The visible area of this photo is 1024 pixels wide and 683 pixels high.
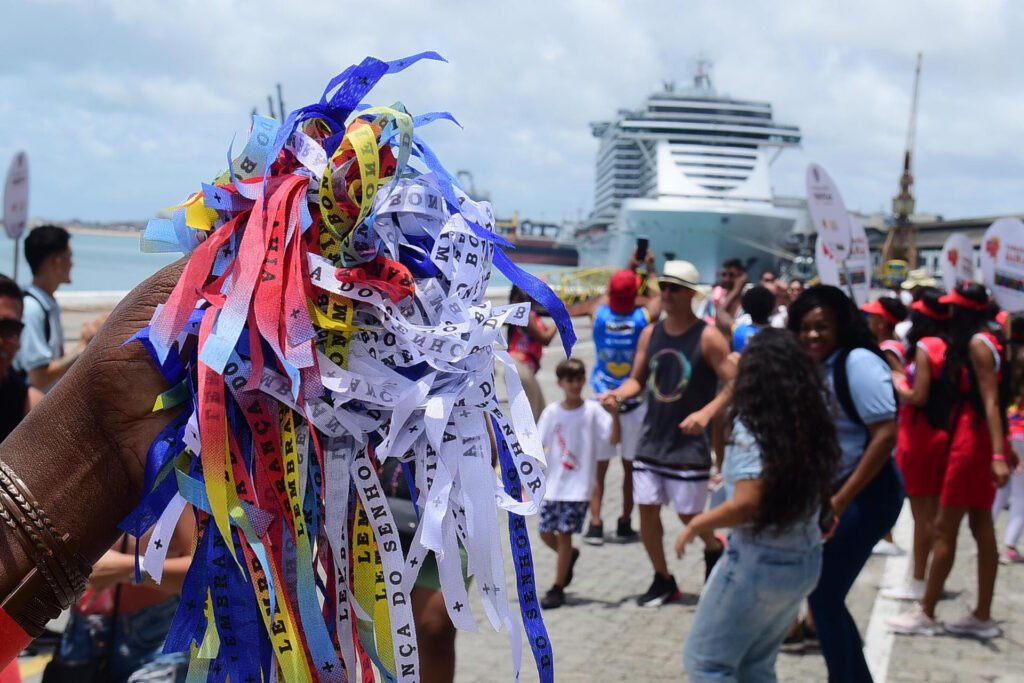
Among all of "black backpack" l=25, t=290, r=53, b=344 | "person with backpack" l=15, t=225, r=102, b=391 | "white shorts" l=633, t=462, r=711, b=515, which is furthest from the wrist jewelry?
"white shorts" l=633, t=462, r=711, b=515

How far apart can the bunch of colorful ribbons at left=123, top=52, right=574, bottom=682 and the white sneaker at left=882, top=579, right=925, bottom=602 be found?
575 centimetres

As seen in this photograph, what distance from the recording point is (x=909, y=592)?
6633 millimetres

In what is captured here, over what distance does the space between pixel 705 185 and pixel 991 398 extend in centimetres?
5307

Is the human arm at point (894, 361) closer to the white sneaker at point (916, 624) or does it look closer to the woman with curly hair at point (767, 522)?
the white sneaker at point (916, 624)

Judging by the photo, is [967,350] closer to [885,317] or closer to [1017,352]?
[1017,352]

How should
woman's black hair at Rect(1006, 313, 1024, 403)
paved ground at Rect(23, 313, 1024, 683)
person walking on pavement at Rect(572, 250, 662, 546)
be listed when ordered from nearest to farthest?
paved ground at Rect(23, 313, 1024, 683) → woman's black hair at Rect(1006, 313, 1024, 403) → person walking on pavement at Rect(572, 250, 662, 546)

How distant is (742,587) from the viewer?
376cm

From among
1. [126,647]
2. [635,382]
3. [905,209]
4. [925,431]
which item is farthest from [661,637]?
[905,209]

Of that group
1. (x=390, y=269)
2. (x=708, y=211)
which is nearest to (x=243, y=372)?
(x=390, y=269)

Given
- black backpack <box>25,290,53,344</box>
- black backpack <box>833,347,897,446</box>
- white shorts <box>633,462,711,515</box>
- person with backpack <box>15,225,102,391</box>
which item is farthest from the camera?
white shorts <box>633,462,711,515</box>

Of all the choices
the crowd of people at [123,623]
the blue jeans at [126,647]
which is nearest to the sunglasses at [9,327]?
the crowd of people at [123,623]

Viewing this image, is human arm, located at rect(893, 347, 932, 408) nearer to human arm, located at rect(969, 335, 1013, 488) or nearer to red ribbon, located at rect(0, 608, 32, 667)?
human arm, located at rect(969, 335, 1013, 488)

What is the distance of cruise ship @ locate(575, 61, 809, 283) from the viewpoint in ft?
184

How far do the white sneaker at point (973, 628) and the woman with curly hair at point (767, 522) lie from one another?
107 inches
